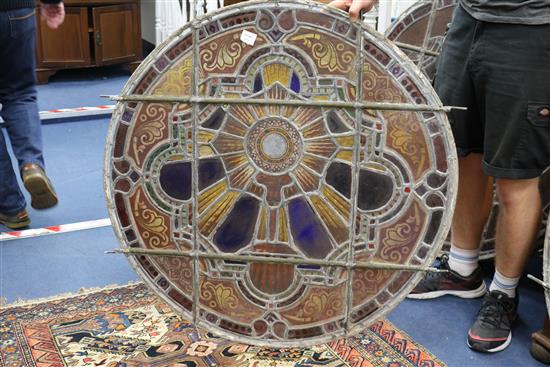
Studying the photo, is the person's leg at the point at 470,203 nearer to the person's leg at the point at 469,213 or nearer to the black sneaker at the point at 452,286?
the person's leg at the point at 469,213

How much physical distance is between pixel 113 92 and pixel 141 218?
10.2 ft

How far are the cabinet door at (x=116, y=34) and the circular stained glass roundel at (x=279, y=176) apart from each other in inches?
135

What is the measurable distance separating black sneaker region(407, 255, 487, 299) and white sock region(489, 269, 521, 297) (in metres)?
0.18

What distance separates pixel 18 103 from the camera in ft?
9.04

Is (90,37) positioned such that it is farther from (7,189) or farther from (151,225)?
(151,225)

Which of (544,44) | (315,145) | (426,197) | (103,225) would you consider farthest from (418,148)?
(103,225)

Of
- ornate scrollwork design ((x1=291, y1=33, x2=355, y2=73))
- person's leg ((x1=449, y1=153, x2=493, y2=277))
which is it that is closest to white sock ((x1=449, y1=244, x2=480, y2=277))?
person's leg ((x1=449, y1=153, x2=493, y2=277))

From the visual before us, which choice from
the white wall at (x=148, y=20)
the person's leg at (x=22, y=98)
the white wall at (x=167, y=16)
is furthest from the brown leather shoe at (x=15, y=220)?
the white wall at (x=148, y=20)

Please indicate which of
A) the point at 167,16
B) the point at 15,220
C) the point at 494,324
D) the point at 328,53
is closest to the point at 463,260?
the point at 494,324

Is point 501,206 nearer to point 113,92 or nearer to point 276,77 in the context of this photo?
point 276,77

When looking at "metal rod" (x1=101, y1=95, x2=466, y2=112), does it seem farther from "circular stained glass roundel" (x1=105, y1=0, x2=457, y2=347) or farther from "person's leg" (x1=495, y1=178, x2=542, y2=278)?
"person's leg" (x1=495, y1=178, x2=542, y2=278)

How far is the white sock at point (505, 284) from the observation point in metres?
2.10

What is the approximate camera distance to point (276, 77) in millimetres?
1637

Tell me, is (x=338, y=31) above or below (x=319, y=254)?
above
